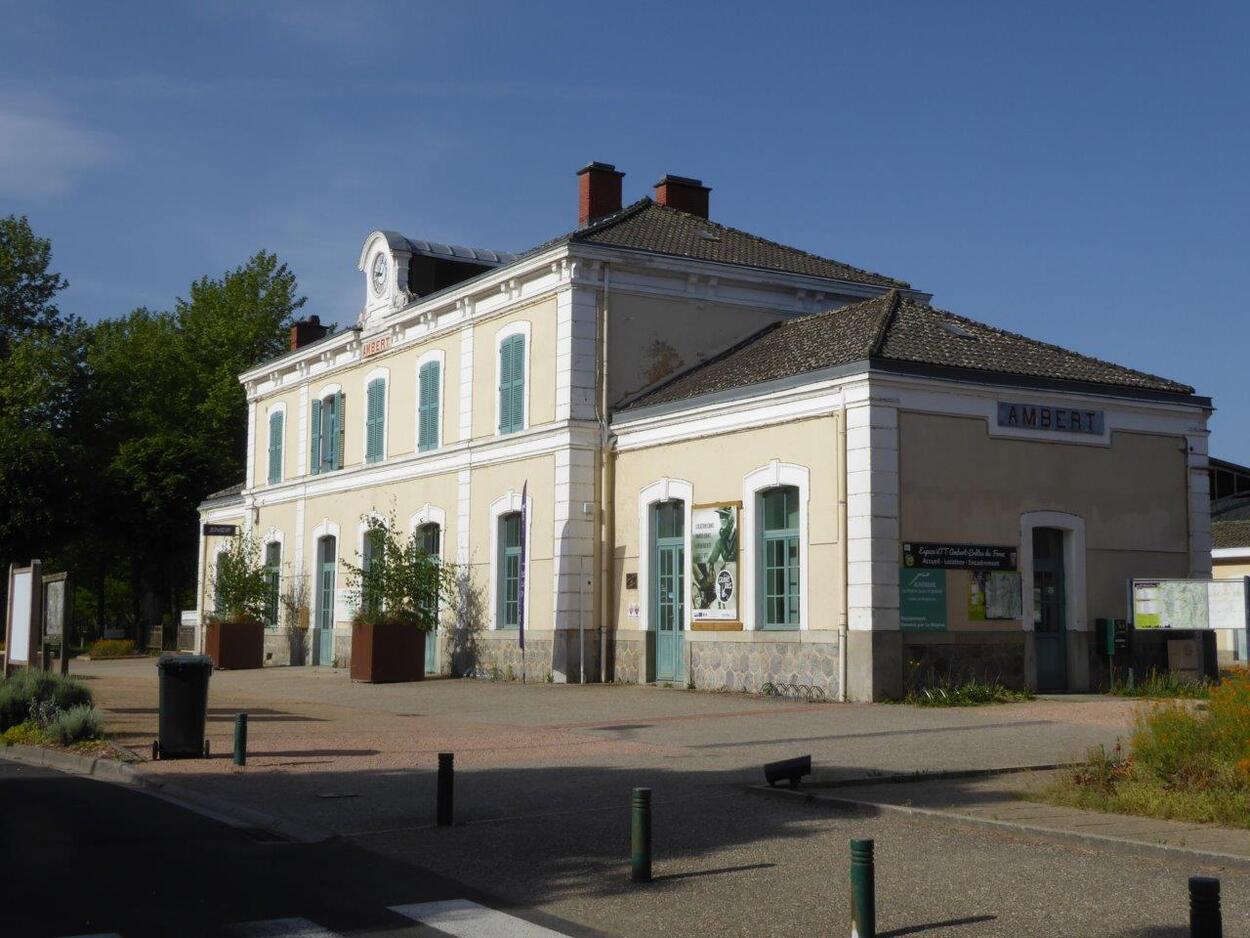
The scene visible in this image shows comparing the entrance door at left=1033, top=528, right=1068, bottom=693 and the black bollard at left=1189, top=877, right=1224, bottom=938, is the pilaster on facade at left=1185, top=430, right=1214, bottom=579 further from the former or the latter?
the black bollard at left=1189, top=877, right=1224, bottom=938

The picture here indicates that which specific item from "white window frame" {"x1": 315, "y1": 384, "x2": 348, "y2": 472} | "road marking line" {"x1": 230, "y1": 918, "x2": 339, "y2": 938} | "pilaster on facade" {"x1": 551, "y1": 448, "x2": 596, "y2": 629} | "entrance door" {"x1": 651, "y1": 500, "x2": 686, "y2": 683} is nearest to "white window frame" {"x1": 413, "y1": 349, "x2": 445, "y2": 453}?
"white window frame" {"x1": 315, "y1": 384, "x2": 348, "y2": 472}

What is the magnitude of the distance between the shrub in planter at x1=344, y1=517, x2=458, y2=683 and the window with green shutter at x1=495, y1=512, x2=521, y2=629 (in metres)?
1.57

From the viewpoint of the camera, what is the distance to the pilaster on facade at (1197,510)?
22.9 metres

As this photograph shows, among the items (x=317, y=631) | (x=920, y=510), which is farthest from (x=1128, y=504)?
(x=317, y=631)

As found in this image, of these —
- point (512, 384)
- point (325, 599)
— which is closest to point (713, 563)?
point (512, 384)

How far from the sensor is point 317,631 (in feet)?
114

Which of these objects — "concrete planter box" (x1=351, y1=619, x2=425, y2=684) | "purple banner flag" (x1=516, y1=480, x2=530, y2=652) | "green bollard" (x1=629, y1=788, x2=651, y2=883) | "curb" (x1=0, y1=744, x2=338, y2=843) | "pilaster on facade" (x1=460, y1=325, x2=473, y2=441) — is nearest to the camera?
"green bollard" (x1=629, y1=788, x2=651, y2=883)

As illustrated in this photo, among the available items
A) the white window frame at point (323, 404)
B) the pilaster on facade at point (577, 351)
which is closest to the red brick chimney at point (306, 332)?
the white window frame at point (323, 404)

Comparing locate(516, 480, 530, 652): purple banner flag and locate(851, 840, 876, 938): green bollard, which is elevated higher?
locate(516, 480, 530, 652): purple banner flag

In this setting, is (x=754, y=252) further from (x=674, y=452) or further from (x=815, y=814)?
(x=815, y=814)

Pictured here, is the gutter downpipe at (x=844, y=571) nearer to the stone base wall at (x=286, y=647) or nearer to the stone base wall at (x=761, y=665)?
the stone base wall at (x=761, y=665)

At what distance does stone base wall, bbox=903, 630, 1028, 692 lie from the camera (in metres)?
20.0

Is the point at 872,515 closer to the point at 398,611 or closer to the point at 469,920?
the point at 398,611

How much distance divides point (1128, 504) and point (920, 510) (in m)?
4.14
